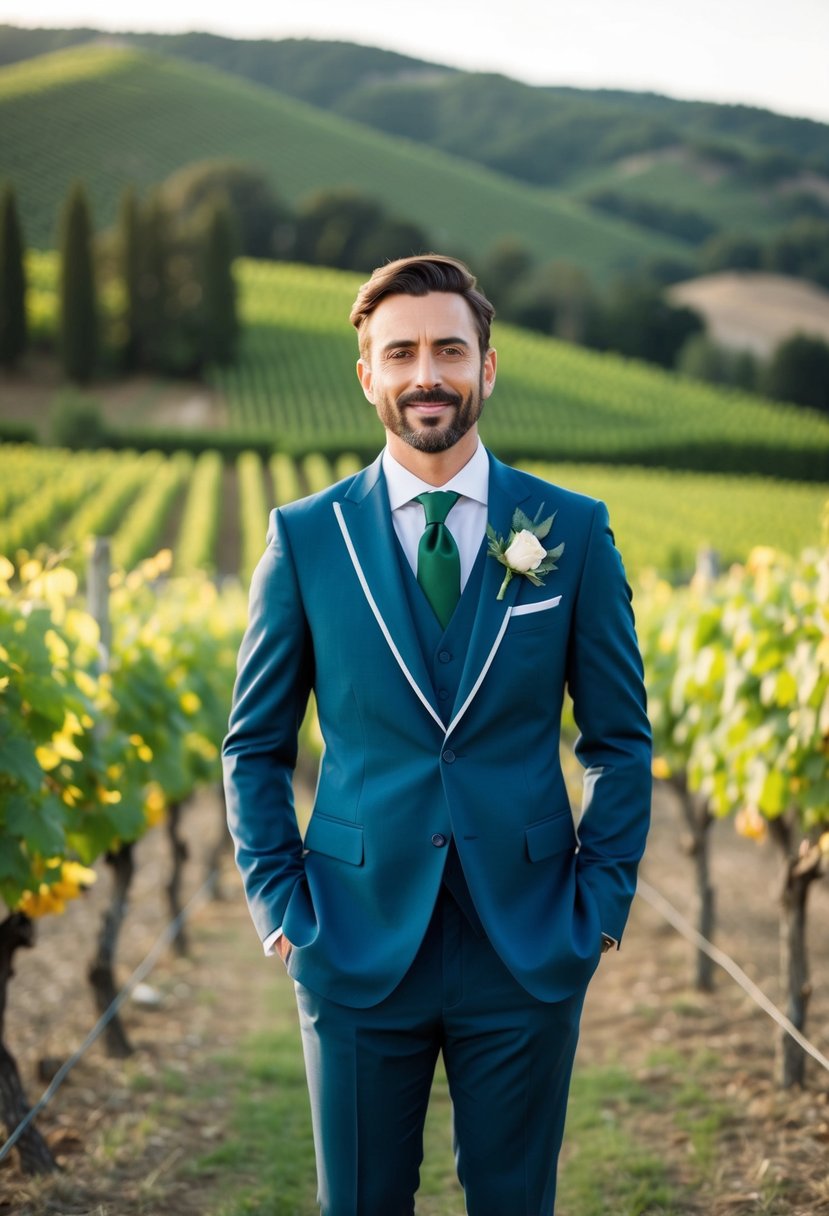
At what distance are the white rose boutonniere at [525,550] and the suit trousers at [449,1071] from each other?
565 millimetres

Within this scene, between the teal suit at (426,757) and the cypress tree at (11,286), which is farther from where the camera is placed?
Result: the cypress tree at (11,286)

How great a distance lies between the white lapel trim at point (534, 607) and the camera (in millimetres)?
1984

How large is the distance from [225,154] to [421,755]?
118304mm

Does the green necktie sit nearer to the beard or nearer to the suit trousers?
the beard

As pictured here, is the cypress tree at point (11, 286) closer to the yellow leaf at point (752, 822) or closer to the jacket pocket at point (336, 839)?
the yellow leaf at point (752, 822)

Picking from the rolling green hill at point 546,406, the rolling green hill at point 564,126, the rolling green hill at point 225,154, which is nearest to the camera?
the rolling green hill at point 546,406

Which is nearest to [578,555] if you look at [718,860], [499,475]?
[499,475]

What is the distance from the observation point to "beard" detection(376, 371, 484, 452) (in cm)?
200

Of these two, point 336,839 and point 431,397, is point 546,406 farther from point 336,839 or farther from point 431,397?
point 336,839

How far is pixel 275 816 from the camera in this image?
2.03 m

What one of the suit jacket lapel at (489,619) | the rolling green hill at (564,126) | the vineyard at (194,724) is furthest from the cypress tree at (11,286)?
the rolling green hill at (564,126)

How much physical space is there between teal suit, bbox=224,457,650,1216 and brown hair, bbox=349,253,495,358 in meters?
0.32

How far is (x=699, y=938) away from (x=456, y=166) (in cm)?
12785

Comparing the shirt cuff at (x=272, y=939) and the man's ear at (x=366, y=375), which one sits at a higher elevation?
the man's ear at (x=366, y=375)
